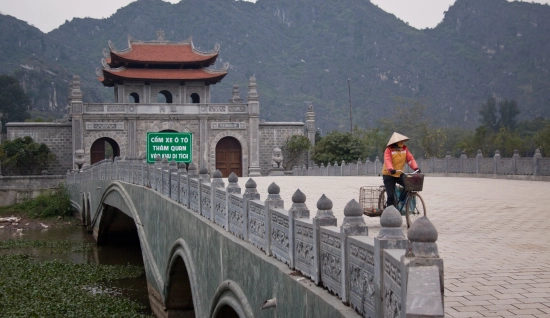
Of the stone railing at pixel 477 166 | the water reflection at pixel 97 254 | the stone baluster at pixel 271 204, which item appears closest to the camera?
the stone baluster at pixel 271 204

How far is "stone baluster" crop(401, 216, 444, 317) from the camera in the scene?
148 inches

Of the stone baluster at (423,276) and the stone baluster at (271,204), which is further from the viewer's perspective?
the stone baluster at (271,204)

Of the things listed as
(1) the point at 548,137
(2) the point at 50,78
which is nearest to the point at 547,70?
(1) the point at 548,137

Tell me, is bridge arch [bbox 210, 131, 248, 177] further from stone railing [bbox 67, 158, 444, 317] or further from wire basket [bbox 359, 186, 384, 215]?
wire basket [bbox 359, 186, 384, 215]

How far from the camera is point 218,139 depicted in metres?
42.2

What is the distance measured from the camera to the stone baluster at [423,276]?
375cm

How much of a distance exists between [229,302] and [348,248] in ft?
13.6

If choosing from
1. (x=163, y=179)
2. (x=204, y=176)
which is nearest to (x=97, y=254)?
(x=163, y=179)

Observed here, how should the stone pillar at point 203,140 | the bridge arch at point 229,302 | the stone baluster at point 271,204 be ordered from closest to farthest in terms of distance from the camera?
the stone baluster at point 271,204, the bridge arch at point 229,302, the stone pillar at point 203,140

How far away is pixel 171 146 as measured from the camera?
880 inches

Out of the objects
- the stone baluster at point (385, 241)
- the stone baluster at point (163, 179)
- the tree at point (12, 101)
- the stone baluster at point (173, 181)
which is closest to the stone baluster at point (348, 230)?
the stone baluster at point (385, 241)

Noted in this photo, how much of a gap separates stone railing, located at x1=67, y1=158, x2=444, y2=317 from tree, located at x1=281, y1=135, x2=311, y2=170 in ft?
105

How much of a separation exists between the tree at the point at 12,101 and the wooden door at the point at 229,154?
41917 millimetres

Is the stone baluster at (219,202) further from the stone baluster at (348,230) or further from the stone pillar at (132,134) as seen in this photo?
the stone pillar at (132,134)
